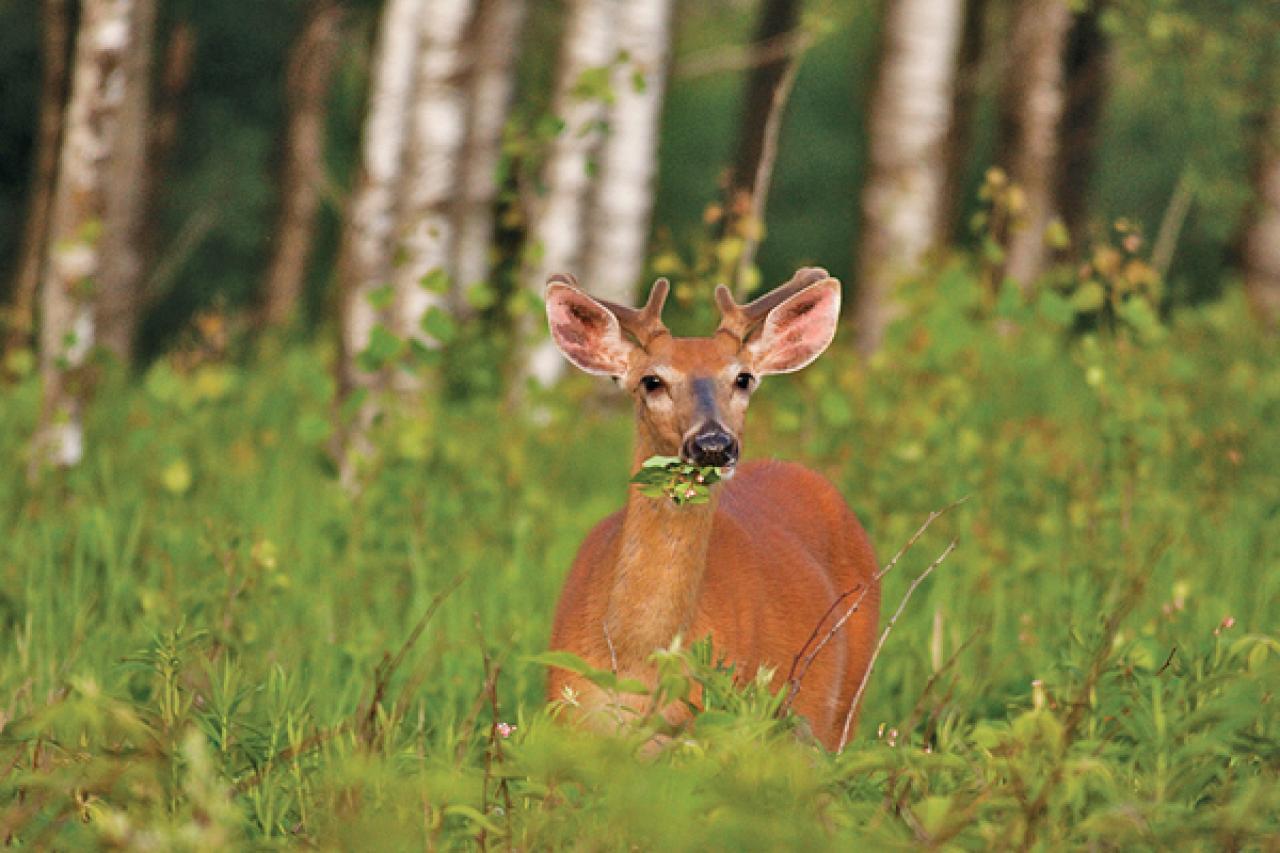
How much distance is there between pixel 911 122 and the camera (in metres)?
11.1

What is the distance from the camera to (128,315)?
33.7ft

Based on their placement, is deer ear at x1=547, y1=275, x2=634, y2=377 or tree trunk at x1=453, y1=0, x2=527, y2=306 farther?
tree trunk at x1=453, y1=0, x2=527, y2=306

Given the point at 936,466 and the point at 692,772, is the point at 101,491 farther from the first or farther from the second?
the point at 692,772

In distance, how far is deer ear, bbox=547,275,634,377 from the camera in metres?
4.51

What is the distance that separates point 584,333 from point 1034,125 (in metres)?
10.1

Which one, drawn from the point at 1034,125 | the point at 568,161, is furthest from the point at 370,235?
the point at 1034,125

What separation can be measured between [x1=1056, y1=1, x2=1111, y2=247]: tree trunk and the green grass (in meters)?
4.70

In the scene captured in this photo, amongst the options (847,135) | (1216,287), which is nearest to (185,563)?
(1216,287)

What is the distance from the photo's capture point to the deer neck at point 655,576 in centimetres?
430

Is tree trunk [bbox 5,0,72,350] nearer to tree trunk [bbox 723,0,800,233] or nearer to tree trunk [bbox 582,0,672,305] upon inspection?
tree trunk [bbox 582,0,672,305]

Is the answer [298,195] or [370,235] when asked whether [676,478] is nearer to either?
[370,235]

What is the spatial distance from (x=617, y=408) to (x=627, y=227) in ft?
3.67

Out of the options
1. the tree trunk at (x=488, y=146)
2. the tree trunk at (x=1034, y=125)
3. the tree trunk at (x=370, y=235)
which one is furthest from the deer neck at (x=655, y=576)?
the tree trunk at (x=1034, y=125)

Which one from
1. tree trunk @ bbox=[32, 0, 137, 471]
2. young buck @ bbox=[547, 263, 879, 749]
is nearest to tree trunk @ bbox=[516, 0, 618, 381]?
tree trunk @ bbox=[32, 0, 137, 471]
